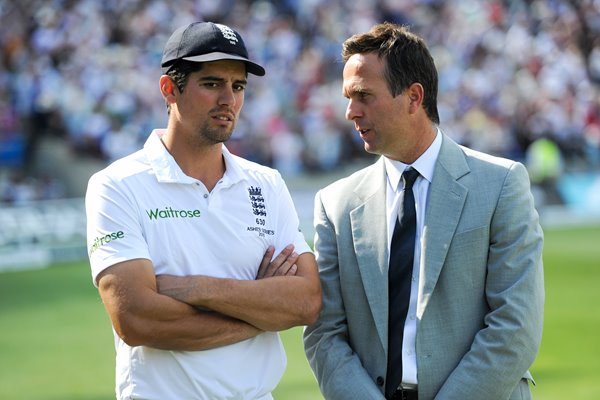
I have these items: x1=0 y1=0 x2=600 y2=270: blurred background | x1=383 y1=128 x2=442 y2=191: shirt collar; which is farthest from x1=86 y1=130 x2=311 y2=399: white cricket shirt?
x1=0 y1=0 x2=600 y2=270: blurred background

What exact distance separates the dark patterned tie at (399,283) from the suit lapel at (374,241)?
30mm

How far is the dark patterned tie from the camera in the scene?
3.36 metres

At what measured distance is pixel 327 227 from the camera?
12.0 feet

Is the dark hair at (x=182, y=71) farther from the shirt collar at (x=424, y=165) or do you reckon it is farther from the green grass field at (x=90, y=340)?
the green grass field at (x=90, y=340)

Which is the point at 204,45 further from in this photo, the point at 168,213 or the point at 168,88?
the point at 168,213

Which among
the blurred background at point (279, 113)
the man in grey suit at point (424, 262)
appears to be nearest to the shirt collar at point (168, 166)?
the man in grey suit at point (424, 262)

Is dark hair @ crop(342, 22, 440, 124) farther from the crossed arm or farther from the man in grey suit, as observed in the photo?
the crossed arm

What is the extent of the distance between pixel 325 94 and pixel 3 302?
38.7 feet

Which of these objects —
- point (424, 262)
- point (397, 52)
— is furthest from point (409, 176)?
point (397, 52)

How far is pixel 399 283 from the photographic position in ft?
11.2

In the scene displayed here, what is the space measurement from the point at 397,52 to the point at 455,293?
926 millimetres

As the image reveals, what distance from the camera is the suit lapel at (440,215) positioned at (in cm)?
333

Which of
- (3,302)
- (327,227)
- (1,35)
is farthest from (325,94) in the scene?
(327,227)

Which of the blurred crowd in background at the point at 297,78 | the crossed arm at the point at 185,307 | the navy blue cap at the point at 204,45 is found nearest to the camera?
the crossed arm at the point at 185,307
